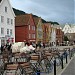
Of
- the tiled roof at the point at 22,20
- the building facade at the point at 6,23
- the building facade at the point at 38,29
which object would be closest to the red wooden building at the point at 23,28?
the tiled roof at the point at 22,20

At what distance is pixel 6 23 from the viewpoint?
195 ft

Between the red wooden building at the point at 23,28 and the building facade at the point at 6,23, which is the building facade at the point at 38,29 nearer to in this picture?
the red wooden building at the point at 23,28

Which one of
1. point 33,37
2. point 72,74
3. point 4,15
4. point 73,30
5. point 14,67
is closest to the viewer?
point 14,67

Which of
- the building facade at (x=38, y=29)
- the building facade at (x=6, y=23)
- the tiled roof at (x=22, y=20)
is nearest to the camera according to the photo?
the building facade at (x=6, y=23)

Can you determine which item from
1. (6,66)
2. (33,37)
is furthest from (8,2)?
(6,66)

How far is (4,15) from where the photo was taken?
191 feet

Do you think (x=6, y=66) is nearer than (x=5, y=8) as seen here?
Yes

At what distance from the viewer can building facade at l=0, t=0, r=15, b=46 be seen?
57094 mm

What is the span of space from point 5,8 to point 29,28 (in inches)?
685

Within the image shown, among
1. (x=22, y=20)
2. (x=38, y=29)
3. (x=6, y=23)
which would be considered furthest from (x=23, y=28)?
(x=6, y=23)

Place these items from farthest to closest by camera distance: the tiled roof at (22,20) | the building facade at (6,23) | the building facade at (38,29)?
the building facade at (38,29)
the tiled roof at (22,20)
the building facade at (6,23)

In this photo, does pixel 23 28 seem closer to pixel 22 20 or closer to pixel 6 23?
pixel 22 20

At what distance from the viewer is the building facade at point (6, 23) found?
57094 mm

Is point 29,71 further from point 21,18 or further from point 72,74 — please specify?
point 21,18
